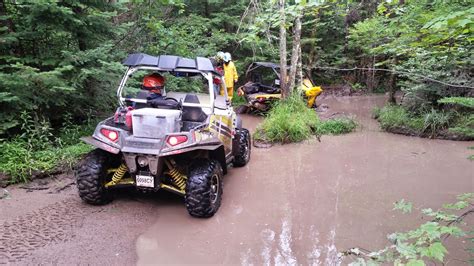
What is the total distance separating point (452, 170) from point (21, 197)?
7.10 metres

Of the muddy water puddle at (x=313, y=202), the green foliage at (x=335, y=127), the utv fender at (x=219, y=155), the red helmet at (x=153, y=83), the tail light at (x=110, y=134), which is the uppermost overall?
the red helmet at (x=153, y=83)

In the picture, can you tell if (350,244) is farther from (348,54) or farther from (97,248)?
(348,54)

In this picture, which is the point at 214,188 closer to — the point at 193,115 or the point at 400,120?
the point at 193,115

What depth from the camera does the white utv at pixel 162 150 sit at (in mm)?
4543

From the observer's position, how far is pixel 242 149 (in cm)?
698

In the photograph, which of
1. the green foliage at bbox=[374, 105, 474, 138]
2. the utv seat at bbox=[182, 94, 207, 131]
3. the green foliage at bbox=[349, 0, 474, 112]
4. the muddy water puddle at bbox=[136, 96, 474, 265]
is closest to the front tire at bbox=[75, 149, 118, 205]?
the muddy water puddle at bbox=[136, 96, 474, 265]

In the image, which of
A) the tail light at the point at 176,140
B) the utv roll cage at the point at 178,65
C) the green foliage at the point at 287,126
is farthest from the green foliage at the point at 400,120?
the tail light at the point at 176,140

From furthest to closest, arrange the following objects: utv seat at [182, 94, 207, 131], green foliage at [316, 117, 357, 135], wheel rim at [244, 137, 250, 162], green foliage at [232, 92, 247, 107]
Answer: green foliage at [232, 92, 247, 107] < green foliage at [316, 117, 357, 135] < wheel rim at [244, 137, 250, 162] < utv seat at [182, 94, 207, 131]

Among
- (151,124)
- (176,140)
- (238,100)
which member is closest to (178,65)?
(151,124)

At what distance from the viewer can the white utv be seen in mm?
4543

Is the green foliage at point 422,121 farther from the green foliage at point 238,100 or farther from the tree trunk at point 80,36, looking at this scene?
the tree trunk at point 80,36

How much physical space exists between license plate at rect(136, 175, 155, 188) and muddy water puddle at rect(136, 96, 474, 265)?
49 cm

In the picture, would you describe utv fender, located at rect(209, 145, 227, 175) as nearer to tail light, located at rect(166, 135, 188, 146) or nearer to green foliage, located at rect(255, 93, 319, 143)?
tail light, located at rect(166, 135, 188, 146)

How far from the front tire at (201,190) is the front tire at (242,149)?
1922mm
